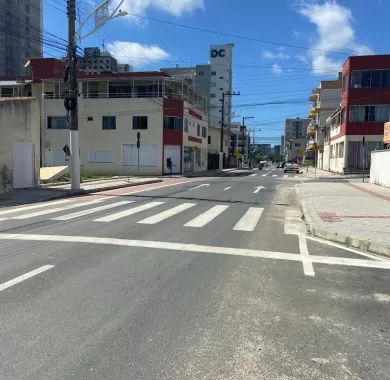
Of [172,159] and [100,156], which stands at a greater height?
[100,156]

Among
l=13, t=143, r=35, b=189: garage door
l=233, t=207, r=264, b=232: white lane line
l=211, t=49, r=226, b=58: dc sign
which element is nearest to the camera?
l=233, t=207, r=264, b=232: white lane line

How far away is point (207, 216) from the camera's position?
13953 millimetres

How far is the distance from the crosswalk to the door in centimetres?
3108

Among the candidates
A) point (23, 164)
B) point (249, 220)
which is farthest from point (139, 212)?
point (23, 164)

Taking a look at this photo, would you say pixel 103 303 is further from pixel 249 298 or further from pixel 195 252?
pixel 195 252

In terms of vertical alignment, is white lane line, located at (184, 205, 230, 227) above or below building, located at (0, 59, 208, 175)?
below

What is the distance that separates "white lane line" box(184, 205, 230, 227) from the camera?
40.0 ft

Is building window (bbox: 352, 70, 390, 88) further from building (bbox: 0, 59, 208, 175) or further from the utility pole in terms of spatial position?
the utility pole

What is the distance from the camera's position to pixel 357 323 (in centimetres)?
505

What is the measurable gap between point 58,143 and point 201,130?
20.0 metres

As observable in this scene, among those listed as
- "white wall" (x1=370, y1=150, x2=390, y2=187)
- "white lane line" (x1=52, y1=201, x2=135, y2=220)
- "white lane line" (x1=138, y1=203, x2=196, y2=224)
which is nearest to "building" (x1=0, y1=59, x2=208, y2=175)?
"white wall" (x1=370, y1=150, x2=390, y2=187)

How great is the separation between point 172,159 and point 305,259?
4216 centimetres

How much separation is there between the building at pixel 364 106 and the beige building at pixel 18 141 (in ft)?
110

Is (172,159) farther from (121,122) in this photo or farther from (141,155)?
Result: (121,122)
